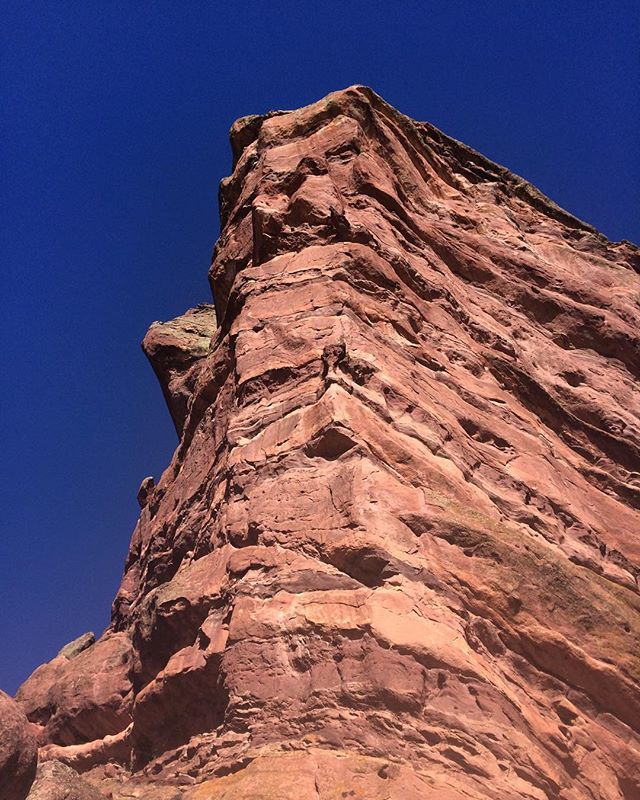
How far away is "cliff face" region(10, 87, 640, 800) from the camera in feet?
31.6

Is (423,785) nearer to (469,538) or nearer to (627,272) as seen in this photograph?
(469,538)

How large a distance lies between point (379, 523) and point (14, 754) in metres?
5.54

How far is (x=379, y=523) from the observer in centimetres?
1118

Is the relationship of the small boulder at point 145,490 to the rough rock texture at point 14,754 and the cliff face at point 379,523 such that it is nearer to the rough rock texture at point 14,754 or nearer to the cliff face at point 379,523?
the cliff face at point 379,523

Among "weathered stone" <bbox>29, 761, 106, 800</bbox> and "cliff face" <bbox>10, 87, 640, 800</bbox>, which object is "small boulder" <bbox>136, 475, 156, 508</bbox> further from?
"weathered stone" <bbox>29, 761, 106, 800</bbox>

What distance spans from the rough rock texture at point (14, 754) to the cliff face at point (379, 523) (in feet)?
6.86

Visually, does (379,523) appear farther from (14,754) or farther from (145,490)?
(145,490)

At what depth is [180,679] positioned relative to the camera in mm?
12539

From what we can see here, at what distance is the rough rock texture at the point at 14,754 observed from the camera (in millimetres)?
9538

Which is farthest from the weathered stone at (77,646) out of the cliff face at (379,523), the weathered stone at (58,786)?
the weathered stone at (58,786)

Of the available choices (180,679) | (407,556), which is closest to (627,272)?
(407,556)

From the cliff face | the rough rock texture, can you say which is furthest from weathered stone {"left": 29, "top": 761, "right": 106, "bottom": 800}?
the cliff face

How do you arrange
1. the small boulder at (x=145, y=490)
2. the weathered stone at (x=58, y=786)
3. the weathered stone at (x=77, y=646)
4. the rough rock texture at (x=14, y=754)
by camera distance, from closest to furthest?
the rough rock texture at (x=14, y=754) < the weathered stone at (x=58, y=786) < the weathered stone at (x=77, y=646) < the small boulder at (x=145, y=490)

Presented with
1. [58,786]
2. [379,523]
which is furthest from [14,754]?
[379,523]
